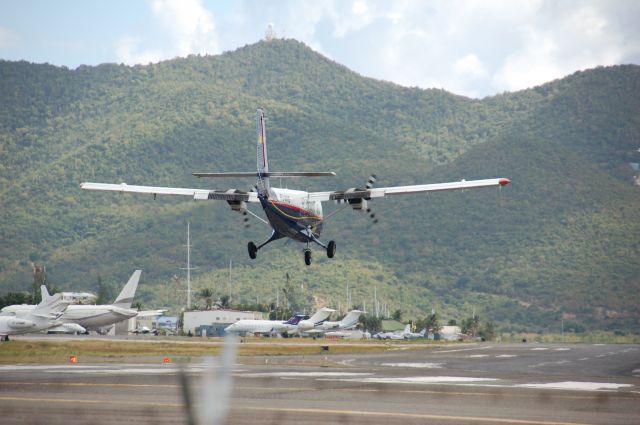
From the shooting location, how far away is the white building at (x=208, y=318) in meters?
153

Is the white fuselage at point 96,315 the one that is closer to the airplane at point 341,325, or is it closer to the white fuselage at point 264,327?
the white fuselage at point 264,327

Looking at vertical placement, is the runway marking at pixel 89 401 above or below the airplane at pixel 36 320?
below

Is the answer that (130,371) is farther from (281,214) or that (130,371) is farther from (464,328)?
(464,328)

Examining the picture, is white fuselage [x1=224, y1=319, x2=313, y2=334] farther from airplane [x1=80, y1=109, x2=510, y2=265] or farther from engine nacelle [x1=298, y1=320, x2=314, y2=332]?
airplane [x1=80, y1=109, x2=510, y2=265]

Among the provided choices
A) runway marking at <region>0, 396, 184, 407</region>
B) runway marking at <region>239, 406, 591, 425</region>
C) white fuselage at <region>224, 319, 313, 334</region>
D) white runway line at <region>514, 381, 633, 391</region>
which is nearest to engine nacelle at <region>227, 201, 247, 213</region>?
white runway line at <region>514, 381, 633, 391</region>

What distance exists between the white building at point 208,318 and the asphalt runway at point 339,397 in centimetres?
11332

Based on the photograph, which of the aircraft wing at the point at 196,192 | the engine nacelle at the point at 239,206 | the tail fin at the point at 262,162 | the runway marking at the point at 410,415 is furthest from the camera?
the aircraft wing at the point at 196,192

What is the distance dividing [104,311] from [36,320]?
24.1 m

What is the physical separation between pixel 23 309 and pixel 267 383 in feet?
220

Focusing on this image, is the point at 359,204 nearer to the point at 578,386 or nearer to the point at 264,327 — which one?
the point at 578,386

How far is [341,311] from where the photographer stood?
188625 millimetres

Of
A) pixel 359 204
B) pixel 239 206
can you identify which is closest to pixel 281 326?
pixel 359 204

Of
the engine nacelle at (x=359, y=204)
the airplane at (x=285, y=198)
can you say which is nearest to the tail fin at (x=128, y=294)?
the airplane at (x=285, y=198)

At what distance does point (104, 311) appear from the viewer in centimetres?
9994
